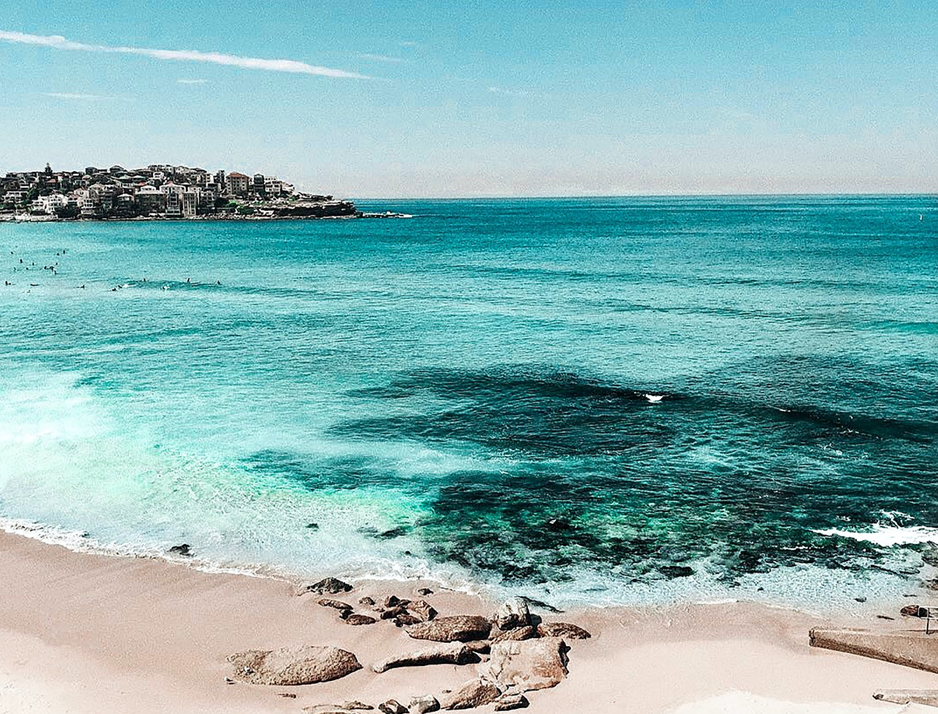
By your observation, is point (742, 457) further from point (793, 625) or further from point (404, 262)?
point (404, 262)

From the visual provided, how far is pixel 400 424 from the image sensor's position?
3788 cm

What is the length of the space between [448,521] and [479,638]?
7.57 metres

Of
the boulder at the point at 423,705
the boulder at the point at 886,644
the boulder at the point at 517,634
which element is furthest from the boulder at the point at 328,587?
the boulder at the point at 886,644

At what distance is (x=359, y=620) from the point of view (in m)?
21.4

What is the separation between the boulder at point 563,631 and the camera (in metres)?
20.8

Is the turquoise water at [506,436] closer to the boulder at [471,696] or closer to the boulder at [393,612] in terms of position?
the boulder at [393,612]

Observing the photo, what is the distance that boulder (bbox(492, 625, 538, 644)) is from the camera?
801 inches

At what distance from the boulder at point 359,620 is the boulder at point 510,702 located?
501 centimetres

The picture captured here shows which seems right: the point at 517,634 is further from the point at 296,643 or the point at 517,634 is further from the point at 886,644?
the point at 886,644

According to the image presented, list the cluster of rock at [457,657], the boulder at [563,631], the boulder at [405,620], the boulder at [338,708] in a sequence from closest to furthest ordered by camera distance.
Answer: the boulder at [338,708], the cluster of rock at [457,657], the boulder at [563,631], the boulder at [405,620]

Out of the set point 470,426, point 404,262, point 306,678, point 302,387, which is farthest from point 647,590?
point 404,262

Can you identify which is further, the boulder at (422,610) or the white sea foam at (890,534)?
the white sea foam at (890,534)

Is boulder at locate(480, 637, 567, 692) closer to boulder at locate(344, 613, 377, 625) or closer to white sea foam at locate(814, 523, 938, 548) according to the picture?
boulder at locate(344, 613, 377, 625)

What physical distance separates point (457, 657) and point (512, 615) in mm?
2180
